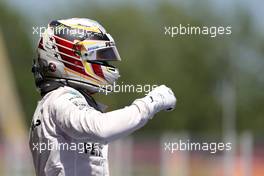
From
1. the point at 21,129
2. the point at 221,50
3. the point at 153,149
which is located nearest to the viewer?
the point at 153,149

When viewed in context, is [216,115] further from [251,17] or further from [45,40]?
[45,40]

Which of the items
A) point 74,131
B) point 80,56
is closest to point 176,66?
point 80,56

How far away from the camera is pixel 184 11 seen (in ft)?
105

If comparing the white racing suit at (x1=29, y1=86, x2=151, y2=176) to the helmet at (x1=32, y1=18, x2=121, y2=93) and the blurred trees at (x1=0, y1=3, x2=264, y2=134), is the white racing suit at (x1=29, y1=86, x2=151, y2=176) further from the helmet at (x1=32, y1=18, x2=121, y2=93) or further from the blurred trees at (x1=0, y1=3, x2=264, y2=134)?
the blurred trees at (x1=0, y1=3, x2=264, y2=134)

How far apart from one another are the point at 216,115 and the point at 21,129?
8.58 metres

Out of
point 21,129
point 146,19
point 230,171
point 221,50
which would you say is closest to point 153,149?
point 21,129

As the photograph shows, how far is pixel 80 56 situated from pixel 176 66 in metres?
28.9

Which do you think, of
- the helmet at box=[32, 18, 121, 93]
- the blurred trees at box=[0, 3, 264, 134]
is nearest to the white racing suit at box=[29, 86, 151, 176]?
the helmet at box=[32, 18, 121, 93]

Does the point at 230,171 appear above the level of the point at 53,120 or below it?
below

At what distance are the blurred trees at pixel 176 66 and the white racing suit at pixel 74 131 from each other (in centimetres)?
2338

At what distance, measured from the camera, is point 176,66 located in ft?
107

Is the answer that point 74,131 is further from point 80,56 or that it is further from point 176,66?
point 176,66

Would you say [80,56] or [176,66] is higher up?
[80,56]

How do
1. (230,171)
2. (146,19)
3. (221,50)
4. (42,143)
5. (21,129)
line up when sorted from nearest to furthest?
(42,143) < (230,171) < (21,129) < (221,50) < (146,19)
